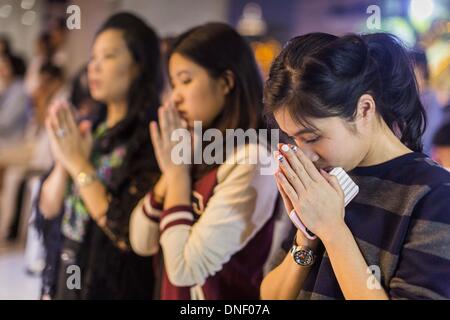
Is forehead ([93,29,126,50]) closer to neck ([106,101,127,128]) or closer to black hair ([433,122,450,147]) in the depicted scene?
neck ([106,101,127,128])

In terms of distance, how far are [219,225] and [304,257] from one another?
0.77 feet

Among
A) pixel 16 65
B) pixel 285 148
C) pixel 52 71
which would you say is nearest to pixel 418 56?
pixel 285 148

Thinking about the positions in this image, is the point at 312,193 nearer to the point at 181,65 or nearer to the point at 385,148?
the point at 385,148

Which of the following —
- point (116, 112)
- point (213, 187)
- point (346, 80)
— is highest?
point (346, 80)

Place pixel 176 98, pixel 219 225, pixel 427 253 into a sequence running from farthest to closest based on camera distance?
pixel 176 98 → pixel 219 225 → pixel 427 253

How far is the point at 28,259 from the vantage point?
259cm

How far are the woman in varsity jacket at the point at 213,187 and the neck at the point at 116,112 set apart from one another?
28cm

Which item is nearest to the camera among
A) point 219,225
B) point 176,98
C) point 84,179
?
point 219,225

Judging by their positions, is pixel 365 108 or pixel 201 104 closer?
pixel 365 108

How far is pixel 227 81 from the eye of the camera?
1.12 meters

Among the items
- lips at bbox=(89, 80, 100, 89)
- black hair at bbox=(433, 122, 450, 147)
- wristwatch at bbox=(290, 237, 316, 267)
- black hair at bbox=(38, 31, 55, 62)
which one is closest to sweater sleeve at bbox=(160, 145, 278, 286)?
wristwatch at bbox=(290, 237, 316, 267)

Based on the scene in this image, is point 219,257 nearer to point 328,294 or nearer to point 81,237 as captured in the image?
point 328,294

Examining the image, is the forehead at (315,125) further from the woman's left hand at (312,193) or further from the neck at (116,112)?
the neck at (116,112)

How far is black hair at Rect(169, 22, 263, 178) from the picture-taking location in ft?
3.62
